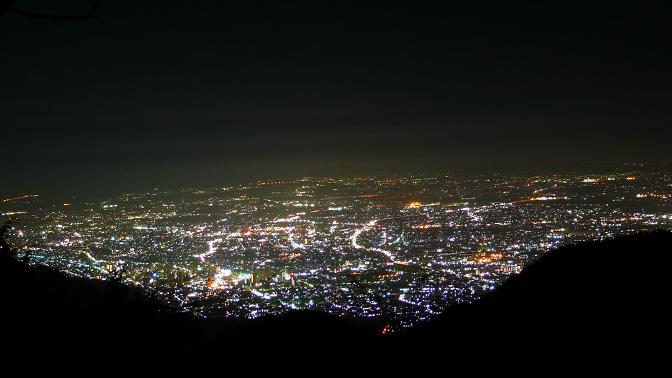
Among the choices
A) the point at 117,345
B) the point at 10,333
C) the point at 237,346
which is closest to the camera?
the point at 10,333

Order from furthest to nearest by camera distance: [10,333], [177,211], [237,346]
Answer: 1. [177,211]
2. [237,346]
3. [10,333]

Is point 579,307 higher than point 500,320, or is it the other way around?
point 579,307

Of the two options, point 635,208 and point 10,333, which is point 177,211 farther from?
point 10,333

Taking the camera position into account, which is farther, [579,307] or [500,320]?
[500,320]

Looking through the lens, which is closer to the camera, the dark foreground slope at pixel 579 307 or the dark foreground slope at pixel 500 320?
the dark foreground slope at pixel 579 307

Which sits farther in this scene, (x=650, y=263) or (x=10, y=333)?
(x=10, y=333)

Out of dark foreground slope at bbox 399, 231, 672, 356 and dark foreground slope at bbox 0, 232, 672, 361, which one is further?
dark foreground slope at bbox 0, 232, 672, 361

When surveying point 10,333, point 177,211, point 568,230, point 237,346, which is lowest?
point 177,211

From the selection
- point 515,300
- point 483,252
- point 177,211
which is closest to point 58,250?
point 177,211
